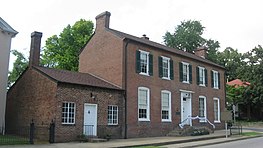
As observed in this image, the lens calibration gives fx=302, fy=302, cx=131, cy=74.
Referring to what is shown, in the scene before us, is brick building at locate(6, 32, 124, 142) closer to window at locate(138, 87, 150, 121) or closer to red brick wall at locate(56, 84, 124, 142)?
red brick wall at locate(56, 84, 124, 142)

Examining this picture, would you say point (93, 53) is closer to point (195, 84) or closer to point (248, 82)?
point (195, 84)

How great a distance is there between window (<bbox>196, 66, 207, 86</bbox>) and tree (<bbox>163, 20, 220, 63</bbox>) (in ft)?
80.1

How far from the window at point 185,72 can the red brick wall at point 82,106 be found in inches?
306

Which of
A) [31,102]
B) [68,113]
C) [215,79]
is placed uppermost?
[215,79]

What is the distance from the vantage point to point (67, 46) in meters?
39.7

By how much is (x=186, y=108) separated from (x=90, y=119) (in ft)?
36.1

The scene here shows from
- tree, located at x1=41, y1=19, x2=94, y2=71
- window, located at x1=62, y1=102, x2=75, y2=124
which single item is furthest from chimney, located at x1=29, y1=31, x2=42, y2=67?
tree, located at x1=41, y1=19, x2=94, y2=71

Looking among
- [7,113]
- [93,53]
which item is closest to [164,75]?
[93,53]

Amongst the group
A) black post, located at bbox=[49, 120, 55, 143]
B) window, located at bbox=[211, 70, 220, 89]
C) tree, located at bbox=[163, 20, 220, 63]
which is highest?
tree, located at bbox=[163, 20, 220, 63]

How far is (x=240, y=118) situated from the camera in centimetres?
5569

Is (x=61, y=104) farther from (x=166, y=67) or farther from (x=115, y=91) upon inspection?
(x=166, y=67)

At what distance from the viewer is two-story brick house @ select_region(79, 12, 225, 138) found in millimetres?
22359

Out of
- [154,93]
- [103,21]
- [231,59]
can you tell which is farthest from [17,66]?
[231,59]

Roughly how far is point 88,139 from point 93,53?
9358 mm
